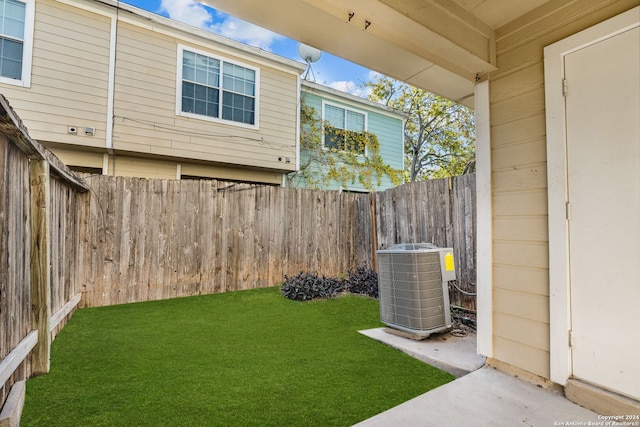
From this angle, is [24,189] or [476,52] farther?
[476,52]

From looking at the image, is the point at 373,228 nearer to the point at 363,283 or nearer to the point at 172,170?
the point at 363,283

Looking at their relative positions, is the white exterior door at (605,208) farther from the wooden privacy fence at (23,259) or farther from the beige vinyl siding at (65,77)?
the beige vinyl siding at (65,77)

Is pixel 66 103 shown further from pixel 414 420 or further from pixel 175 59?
pixel 414 420

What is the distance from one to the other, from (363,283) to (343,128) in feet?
18.0

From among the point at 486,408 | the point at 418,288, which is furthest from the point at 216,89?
the point at 486,408

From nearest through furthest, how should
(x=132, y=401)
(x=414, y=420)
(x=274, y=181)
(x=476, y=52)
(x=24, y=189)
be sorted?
(x=414, y=420), (x=132, y=401), (x=24, y=189), (x=476, y=52), (x=274, y=181)

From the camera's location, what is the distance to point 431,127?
12.2 metres

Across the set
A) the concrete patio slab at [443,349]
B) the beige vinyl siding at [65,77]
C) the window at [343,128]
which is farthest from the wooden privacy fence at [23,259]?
the window at [343,128]

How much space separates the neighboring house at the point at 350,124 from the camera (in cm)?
867

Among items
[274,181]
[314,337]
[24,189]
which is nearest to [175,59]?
[274,181]

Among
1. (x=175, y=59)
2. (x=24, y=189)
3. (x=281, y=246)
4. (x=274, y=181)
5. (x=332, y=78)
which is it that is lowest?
(x=281, y=246)

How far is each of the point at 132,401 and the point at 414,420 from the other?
1.59 metres

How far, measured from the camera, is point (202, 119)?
6.75 meters

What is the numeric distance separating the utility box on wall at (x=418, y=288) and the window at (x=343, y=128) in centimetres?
632
